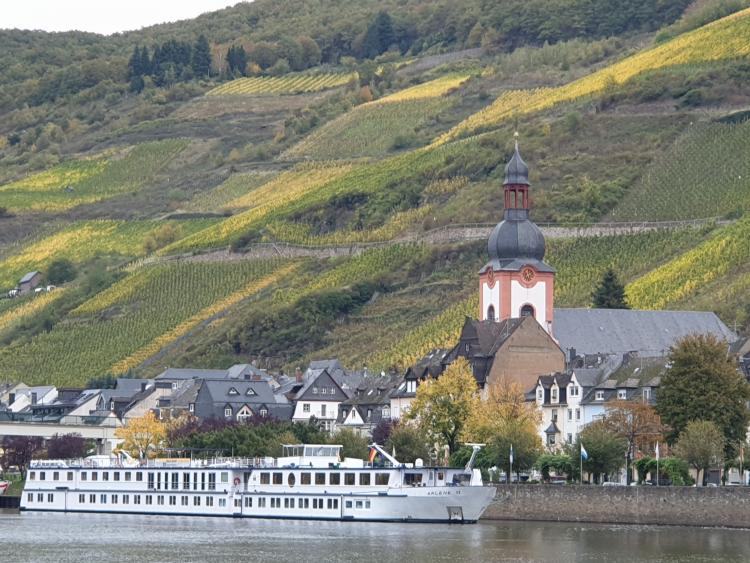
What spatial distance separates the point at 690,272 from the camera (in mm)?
153250

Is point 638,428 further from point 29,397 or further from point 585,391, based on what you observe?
point 29,397

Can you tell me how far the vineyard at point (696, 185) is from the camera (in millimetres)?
178375

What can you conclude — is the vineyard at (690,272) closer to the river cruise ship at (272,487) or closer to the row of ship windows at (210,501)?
the river cruise ship at (272,487)

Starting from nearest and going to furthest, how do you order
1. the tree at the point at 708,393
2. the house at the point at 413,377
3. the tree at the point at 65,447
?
the tree at the point at 708,393 → the house at the point at 413,377 → the tree at the point at 65,447

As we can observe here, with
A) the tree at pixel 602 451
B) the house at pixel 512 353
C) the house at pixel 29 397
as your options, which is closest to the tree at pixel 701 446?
the tree at pixel 602 451

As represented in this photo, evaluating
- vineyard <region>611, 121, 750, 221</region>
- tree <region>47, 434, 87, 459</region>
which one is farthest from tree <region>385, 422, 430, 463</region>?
vineyard <region>611, 121, 750, 221</region>

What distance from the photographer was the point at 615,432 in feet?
342

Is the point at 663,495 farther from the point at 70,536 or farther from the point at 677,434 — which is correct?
the point at 70,536

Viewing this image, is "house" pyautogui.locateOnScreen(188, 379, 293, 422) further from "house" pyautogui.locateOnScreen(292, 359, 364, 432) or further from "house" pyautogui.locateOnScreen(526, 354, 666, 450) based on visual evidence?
"house" pyautogui.locateOnScreen(526, 354, 666, 450)

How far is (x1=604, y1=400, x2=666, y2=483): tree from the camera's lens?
10388cm

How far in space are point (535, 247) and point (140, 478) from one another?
3573cm

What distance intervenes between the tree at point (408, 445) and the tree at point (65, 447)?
99.7ft

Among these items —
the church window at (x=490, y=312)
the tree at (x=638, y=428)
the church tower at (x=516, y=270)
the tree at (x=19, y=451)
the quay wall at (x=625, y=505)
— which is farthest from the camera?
the tree at (x=19, y=451)

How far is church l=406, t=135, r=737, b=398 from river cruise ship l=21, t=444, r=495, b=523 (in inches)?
569
